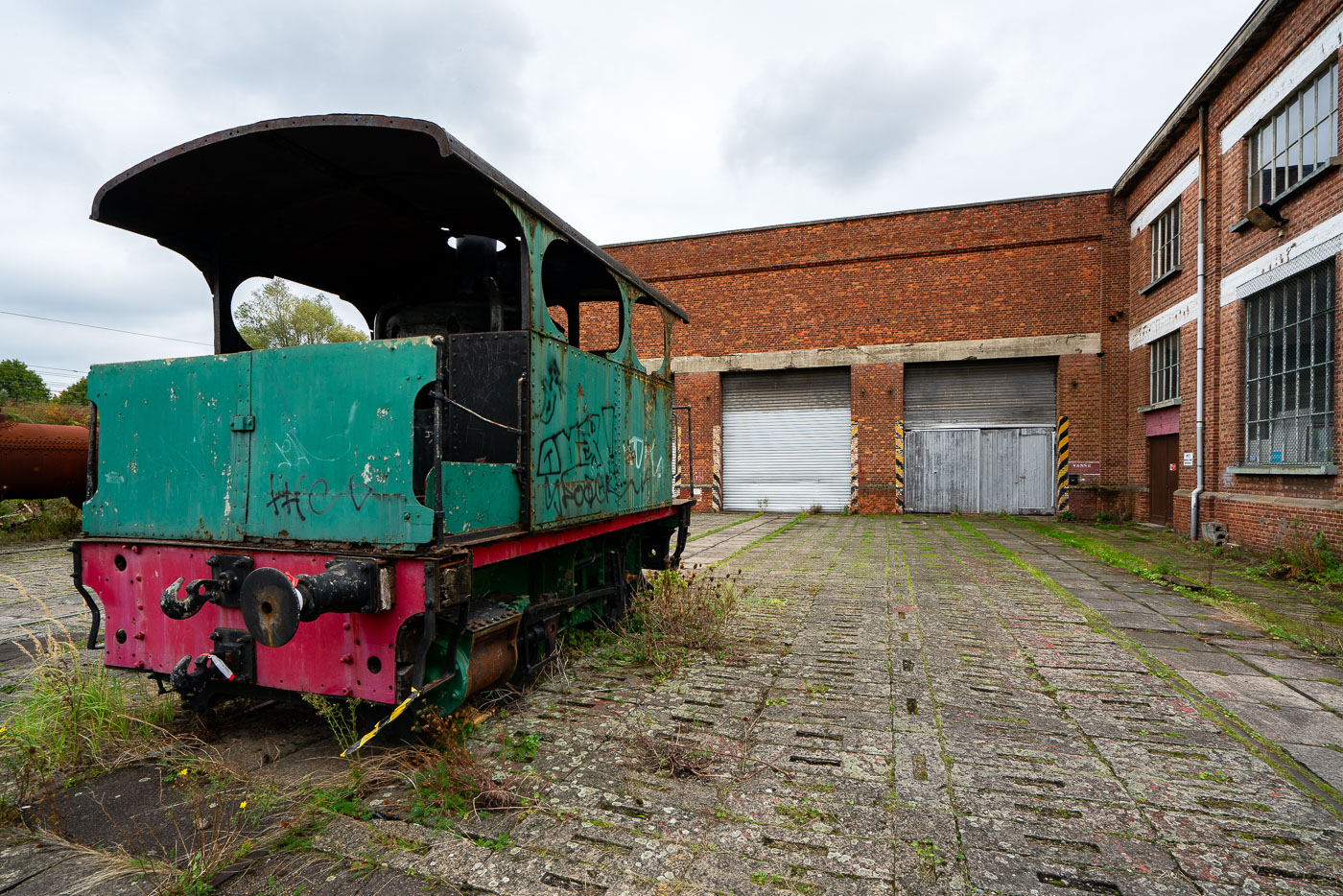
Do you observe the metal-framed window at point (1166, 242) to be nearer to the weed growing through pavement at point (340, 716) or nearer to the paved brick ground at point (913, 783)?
the paved brick ground at point (913, 783)

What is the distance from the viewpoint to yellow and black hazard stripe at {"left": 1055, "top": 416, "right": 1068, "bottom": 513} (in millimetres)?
15102

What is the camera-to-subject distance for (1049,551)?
10203 mm

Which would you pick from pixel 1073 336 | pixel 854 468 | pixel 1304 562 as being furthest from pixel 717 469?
pixel 1304 562

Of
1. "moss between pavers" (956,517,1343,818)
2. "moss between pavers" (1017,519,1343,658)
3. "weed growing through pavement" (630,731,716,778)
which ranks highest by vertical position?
"moss between pavers" (1017,519,1343,658)

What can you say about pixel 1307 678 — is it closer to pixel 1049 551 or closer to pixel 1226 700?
pixel 1226 700

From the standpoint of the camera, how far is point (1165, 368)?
13.1 m

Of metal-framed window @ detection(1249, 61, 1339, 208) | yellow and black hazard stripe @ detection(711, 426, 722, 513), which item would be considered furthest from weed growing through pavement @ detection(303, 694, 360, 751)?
yellow and black hazard stripe @ detection(711, 426, 722, 513)

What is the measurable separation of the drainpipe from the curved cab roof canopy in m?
10.9

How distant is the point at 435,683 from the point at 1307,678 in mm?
5486

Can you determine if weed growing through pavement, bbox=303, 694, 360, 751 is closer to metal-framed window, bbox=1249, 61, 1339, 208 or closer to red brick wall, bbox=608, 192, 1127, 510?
metal-framed window, bbox=1249, 61, 1339, 208

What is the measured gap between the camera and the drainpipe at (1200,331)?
11.0m

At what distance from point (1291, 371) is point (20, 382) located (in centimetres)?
6056

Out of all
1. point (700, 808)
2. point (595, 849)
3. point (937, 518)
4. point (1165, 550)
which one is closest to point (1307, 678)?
point (700, 808)

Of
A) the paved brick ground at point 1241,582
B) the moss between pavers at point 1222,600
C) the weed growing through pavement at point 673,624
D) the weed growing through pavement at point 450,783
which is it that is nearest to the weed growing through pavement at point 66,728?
the weed growing through pavement at point 450,783
